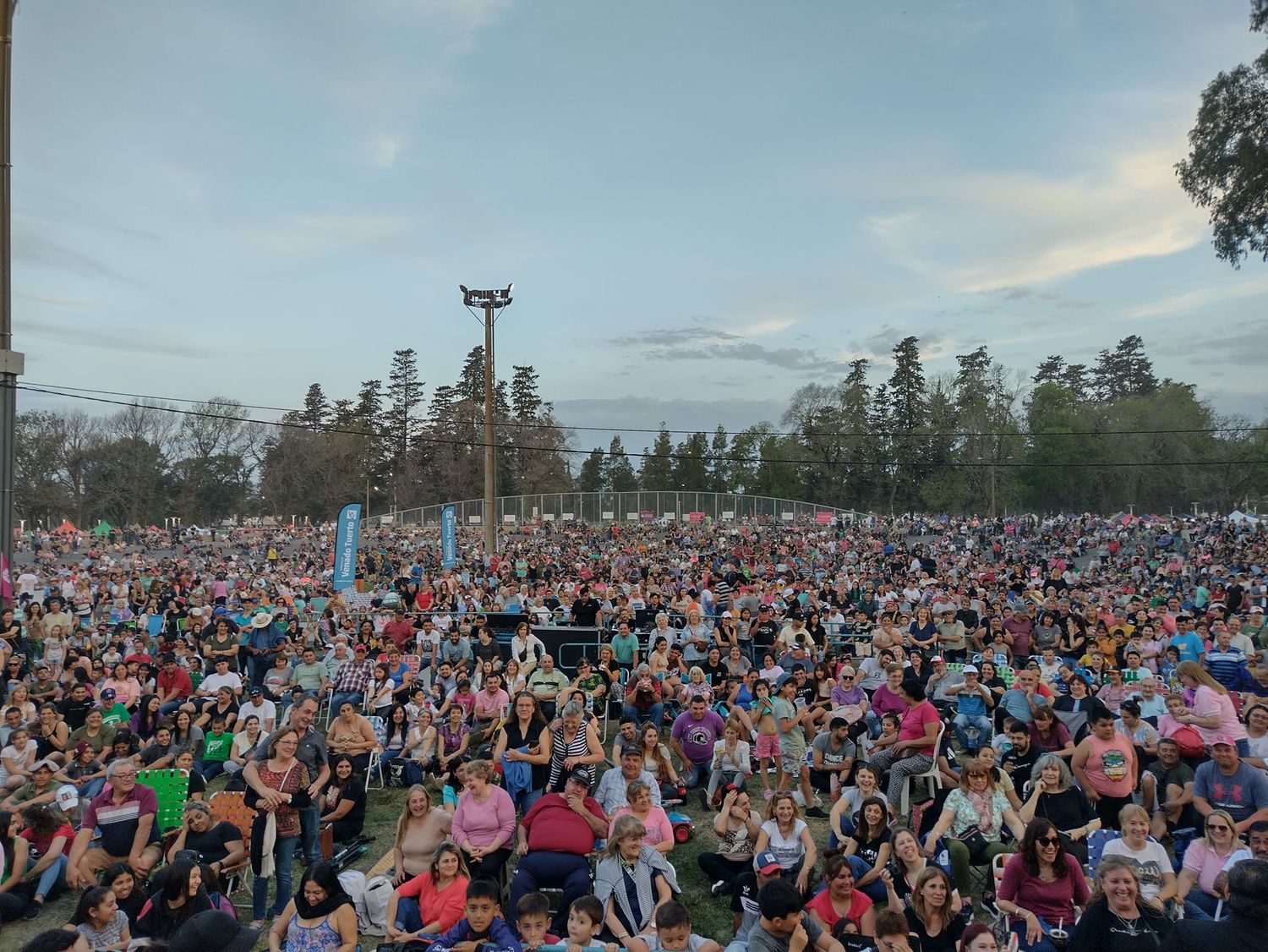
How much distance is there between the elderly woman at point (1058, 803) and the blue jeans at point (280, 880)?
5.18 meters

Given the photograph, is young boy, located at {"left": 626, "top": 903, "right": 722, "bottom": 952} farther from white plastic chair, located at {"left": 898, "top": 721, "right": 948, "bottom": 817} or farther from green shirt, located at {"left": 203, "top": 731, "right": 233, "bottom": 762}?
green shirt, located at {"left": 203, "top": 731, "right": 233, "bottom": 762}

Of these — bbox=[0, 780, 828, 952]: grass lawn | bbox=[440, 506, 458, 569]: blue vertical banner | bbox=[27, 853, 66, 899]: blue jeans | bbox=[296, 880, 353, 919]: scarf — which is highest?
bbox=[440, 506, 458, 569]: blue vertical banner

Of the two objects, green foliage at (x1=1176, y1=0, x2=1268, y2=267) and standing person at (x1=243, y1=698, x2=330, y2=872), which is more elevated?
green foliage at (x1=1176, y1=0, x2=1268, y2=267)

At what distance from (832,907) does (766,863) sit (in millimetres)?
802

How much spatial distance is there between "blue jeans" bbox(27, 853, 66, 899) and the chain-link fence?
145 ft

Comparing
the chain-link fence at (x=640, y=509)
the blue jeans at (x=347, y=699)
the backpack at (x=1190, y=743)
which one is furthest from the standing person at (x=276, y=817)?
the chain-link fence at (x=640, y=509)

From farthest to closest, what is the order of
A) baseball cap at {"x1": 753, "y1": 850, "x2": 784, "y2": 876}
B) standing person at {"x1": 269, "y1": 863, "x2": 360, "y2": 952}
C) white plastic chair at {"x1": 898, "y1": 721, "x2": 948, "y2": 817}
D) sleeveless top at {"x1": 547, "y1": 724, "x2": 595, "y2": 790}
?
sleeveless top at {"x1": 547, "y1": 724, "x2": 595, "y2": 790}, white plastic chair at {"x1": 898, "y1": 721, "x2": 948, "y2": 817}, baseball cap at {"x1": 753, "y1": 850, "x2": 784, "y2": 876}, standing person at {"x1": 269, "y1": 863, "x2": 360, "y2": 952}

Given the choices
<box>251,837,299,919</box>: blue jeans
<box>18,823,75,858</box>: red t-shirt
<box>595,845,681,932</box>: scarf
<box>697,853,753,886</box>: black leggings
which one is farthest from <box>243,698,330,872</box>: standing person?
<box>697,853,753,886</box>: black leggings

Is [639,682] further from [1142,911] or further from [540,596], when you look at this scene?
[540,596]

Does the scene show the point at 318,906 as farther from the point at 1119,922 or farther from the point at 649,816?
the point at 1119,922

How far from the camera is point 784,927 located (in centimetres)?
441

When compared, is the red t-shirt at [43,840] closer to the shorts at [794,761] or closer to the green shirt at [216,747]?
the green shirt at [216,747]

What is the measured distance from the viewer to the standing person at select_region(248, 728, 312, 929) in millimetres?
5793

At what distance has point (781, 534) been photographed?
150ft
